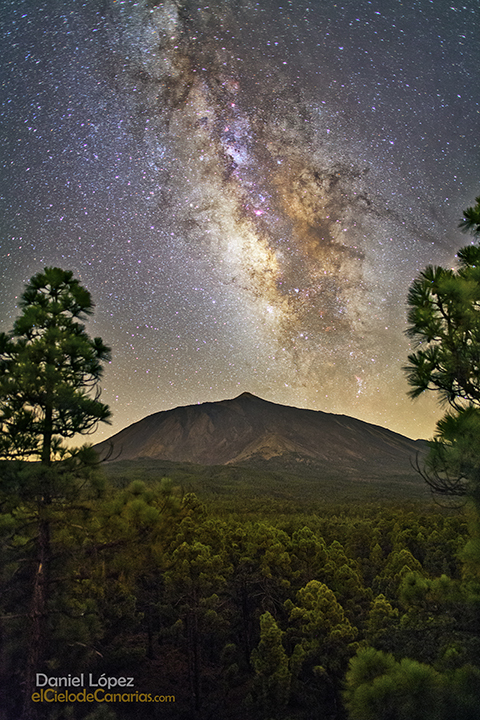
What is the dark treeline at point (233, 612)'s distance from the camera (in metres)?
5.81

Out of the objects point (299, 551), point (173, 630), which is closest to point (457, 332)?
point (299, 551)

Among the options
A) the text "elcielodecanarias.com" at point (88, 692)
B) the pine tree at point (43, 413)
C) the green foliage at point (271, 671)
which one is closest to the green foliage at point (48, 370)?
the pine tree at point (43, 413)

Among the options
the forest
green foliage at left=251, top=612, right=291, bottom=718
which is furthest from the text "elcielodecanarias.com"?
green foliage at left=251, top=612, right=291, bottom=718

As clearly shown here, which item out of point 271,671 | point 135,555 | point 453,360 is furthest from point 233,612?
point 453,360

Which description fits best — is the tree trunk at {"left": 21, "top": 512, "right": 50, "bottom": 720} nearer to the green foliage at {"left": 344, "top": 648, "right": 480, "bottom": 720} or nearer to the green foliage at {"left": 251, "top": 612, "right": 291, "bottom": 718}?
the green foliage at {"left": 344, "top": 648, "right": 480, "bottom": 720}

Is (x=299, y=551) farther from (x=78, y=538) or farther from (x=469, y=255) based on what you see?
(x=469, y=255)

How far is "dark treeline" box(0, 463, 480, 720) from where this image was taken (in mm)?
5809

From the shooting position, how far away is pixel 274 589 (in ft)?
65.7

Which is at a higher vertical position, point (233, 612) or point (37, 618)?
point (37, 618)

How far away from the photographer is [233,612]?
21.8 m

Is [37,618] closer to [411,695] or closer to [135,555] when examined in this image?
[135,555]

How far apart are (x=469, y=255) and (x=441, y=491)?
375cm

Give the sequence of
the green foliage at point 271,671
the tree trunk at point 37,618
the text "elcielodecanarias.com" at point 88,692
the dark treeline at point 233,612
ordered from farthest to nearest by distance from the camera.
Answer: the green foliage at point 271,671
the text "elcielodecanarias.com" at point 88,692
the tree trunk at point 37,618
the dark treeline at point 233,612

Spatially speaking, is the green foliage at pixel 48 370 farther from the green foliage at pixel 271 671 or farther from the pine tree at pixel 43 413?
the green foliage at pixel 271 671
